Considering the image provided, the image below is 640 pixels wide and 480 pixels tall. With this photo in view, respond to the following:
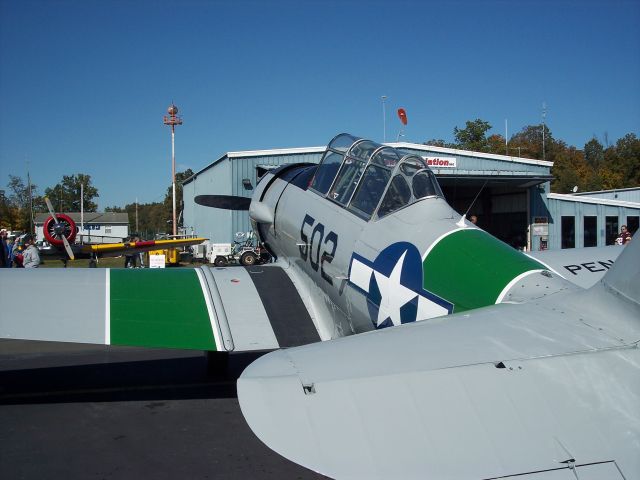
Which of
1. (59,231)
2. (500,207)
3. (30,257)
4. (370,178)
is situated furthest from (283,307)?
(500,207)

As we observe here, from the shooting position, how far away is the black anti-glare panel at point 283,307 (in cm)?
543

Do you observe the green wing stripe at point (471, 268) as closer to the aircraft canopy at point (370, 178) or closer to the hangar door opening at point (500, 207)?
the aircraft canopy at point (370, 178)

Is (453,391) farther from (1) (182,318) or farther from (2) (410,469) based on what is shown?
(1) (182,318)

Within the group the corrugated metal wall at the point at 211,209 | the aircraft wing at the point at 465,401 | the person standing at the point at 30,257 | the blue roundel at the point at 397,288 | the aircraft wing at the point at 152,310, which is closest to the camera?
the aircraft wing at the point at 465,401

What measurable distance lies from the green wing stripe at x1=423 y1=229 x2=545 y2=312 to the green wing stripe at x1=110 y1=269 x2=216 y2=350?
2293mm

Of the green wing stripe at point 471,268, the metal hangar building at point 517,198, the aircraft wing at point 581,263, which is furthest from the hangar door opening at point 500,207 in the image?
the green wing stripe at point 471,268

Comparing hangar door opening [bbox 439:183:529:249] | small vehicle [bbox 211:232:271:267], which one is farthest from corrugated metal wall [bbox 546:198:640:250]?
small vehicle [bbox 211:232:271:267]

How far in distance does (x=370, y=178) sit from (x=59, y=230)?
68.4 ft

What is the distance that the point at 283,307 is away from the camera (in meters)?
5.89

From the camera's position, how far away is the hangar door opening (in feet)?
83.7

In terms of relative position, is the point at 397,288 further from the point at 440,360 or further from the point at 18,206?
the point at 18,206

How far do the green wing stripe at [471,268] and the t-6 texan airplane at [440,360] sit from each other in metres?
0.01

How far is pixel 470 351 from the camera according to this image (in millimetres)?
2186

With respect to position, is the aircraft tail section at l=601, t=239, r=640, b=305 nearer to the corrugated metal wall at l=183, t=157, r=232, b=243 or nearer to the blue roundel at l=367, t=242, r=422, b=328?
the blue roundel at l=367, t=242, r=422, b=328
